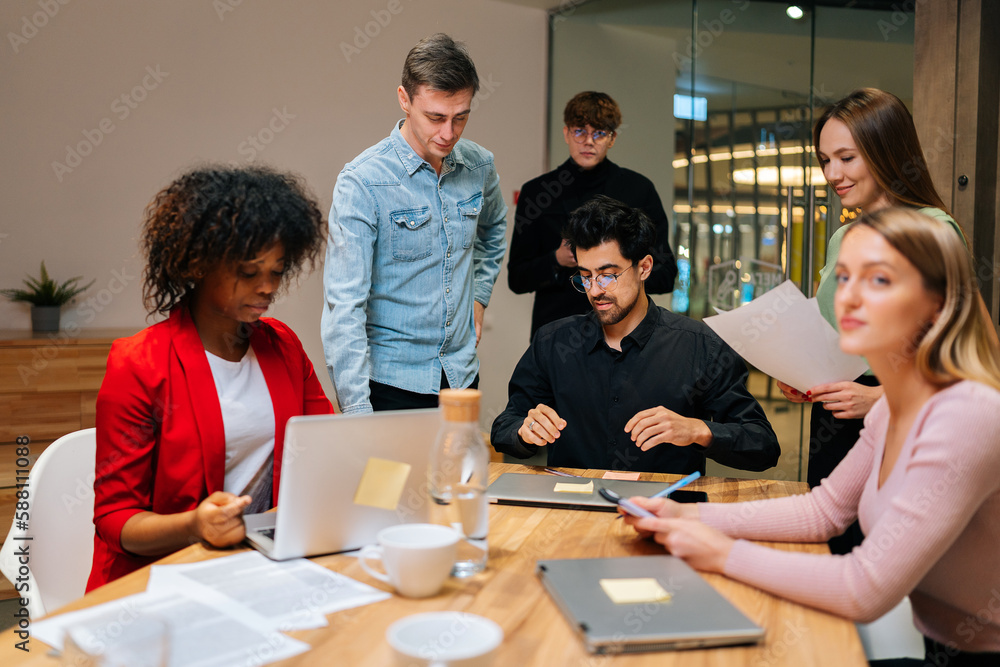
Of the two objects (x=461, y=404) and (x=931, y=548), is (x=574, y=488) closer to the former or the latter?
(x=461, y=404)

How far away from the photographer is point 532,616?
3.46 feet

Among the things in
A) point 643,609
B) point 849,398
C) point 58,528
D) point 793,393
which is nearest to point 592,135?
point 793,393

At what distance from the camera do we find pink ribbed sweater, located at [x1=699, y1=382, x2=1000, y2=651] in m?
1.10

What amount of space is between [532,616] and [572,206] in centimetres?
230

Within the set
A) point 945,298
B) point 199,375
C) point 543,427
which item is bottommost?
point 543,427

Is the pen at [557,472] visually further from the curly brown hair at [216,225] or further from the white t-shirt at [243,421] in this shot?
the curly brown hair at [216,225]

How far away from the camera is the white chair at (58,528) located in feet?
5.03

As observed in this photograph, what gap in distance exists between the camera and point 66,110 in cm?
414

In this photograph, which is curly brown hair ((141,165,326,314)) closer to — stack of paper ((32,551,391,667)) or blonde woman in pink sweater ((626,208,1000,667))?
stack of paper ((32,551,391,667))

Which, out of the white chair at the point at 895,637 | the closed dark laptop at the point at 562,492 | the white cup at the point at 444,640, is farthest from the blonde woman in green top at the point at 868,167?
the white cup at the point at 444,640

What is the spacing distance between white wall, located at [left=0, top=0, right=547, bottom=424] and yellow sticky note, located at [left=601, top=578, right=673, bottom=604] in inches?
142

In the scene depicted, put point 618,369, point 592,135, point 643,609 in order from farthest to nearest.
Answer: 1. point 592,135
2. point 618,369
3. point 643,609

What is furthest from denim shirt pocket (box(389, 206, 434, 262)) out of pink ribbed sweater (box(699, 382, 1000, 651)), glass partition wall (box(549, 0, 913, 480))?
glass partition wall (box(549, 0, 913, 480))

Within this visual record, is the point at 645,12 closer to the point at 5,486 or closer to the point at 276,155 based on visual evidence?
the point at 276,155
